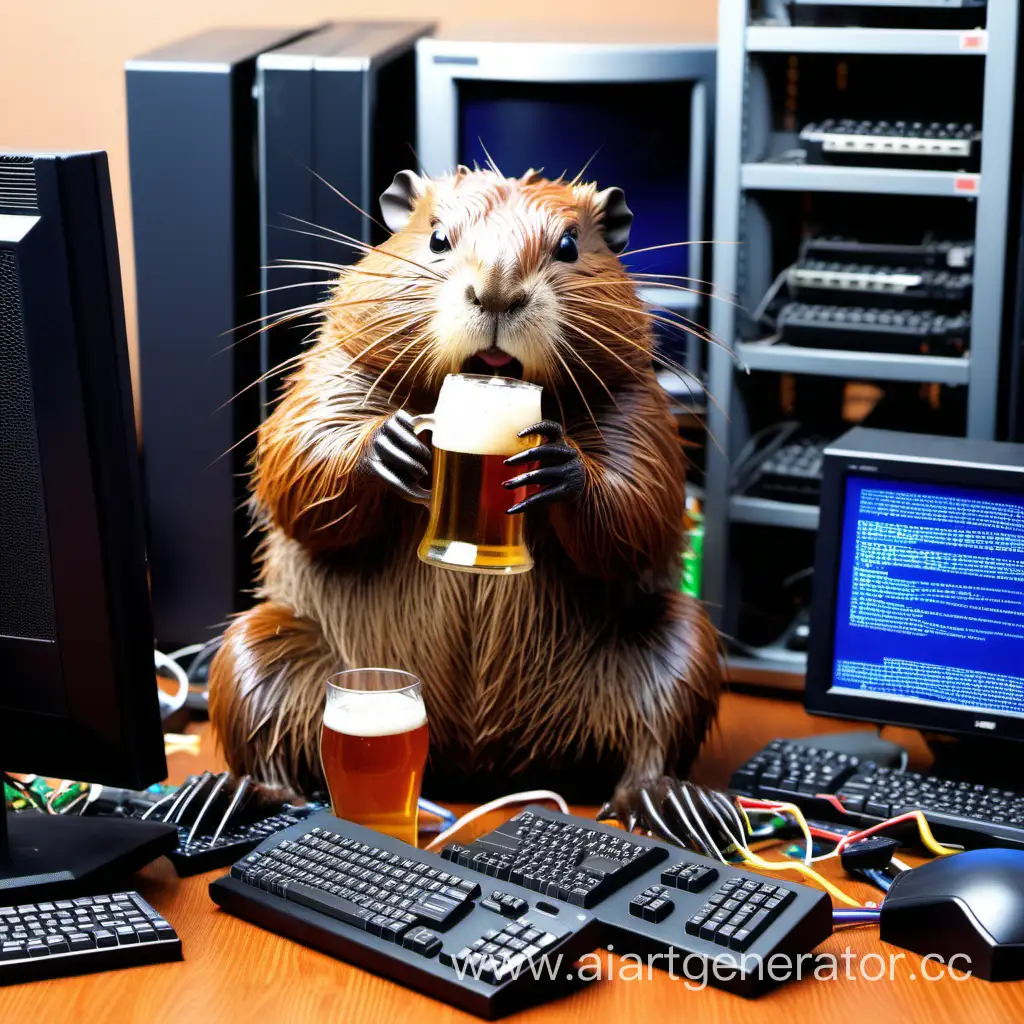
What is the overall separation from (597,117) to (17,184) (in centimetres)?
101

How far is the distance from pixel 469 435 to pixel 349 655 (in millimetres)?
357

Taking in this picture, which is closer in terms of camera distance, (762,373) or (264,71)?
(264,71)

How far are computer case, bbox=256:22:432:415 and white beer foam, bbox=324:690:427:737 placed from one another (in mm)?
583

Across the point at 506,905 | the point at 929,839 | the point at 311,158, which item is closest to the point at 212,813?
the point at 506,905

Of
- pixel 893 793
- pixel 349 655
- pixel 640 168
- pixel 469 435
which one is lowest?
pixel 893 793

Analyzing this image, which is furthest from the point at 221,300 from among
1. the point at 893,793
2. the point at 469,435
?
the point at 893,793

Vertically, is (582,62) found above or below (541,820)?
above

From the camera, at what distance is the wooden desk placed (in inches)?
44.2

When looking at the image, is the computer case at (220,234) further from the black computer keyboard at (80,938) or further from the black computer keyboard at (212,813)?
the black computer keyboard at (80,938)

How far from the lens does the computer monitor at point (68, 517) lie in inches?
45.6

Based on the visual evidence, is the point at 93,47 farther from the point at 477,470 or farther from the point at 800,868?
the point at 800,868

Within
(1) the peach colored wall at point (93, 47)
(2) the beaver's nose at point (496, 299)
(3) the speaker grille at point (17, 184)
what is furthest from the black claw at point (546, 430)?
(1) the peach colored wall at point (93, 47)

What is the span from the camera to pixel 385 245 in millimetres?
1543

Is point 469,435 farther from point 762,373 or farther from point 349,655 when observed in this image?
point 762,373
